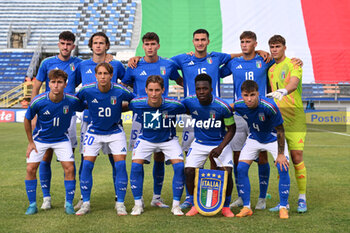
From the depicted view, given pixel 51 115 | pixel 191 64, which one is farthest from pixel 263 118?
pixel 51 115

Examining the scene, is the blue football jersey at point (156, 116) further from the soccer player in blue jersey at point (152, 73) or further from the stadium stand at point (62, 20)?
the stadium stand at point (62, 20)

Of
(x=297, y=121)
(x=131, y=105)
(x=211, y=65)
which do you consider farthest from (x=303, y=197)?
(x=131, y=105)

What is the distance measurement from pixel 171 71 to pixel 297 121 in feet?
5.88

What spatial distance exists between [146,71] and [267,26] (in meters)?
6.83

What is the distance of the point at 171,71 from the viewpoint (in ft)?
18.3

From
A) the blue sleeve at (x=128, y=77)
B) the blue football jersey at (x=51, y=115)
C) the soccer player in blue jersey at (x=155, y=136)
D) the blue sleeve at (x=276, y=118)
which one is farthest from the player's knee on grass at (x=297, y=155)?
the blue football jersey at (x=51, y=115)

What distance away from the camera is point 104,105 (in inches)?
197

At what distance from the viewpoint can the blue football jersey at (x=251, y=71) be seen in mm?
5391

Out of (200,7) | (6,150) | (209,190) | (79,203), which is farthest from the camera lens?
(200,7)

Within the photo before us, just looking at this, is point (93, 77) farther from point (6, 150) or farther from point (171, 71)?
point (6, 150)

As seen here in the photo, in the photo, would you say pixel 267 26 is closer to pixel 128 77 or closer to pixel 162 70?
pixel 162 70

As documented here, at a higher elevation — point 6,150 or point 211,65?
point 211,65

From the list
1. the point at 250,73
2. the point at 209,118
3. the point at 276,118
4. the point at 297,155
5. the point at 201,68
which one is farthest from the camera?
the point at 201,68

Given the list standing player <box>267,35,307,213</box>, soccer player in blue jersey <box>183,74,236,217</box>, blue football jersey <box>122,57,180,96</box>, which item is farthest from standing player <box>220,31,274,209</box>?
blue football jersey <box>122,57,180,96</box>
